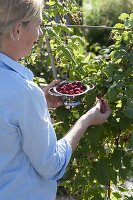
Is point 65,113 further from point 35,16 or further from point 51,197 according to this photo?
point 35,16

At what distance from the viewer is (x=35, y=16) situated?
168 centimetres

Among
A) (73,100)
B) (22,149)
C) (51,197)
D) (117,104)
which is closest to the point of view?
(22,149)

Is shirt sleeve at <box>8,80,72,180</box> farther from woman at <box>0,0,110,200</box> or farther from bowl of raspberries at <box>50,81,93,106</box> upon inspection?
bowl of raspberries at <box>50,81,93,106</box>

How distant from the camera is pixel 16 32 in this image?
5.44 feet

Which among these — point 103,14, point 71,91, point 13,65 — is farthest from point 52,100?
point 103,14

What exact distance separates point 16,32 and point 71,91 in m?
0.70

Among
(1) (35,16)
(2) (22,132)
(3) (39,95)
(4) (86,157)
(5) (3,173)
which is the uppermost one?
(1) (35,16)

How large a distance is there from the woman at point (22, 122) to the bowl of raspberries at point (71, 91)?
0.44 meters

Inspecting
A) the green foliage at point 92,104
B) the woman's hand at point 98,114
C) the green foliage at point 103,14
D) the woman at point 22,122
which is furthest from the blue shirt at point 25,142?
the green foliage at point 103,14

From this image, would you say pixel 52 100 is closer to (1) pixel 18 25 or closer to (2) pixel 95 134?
(2) pixel 95 134

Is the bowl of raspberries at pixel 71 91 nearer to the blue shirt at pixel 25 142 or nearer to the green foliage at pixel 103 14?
the blue shirt at pixel 25 142

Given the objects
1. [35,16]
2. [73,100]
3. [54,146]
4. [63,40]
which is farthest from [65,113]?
[35,16]

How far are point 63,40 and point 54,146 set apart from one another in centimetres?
120

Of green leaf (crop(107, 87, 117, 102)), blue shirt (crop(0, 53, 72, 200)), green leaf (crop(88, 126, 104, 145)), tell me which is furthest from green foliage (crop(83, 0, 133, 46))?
blue shirt (crop(0, 53, 72, 200))
